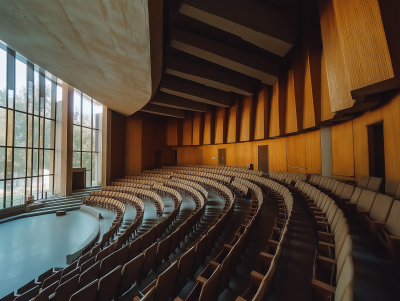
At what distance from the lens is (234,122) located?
8.67m

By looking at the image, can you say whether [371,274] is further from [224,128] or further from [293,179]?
[224,128]

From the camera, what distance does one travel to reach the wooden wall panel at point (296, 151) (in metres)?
5.95

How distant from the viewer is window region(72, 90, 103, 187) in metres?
8.04

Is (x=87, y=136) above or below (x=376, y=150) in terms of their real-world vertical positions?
above

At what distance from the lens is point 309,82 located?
461cm

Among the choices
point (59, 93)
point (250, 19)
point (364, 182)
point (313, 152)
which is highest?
point (250, 19)

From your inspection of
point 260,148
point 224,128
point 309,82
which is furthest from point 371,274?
point 224,128

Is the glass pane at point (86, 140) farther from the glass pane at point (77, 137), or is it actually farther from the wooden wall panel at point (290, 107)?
the wooden wall panel at point (290, 107)

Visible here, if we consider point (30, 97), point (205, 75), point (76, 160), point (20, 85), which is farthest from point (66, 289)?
point (76, 160)

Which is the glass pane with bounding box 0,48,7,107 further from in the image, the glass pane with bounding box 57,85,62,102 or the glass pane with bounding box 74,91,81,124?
the glass pane with bounding box 74,91,81,124

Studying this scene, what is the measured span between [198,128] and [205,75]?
498 centimetres

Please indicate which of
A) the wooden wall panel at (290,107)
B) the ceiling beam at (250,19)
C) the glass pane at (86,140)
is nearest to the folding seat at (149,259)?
the ceiling beam at (250,19)

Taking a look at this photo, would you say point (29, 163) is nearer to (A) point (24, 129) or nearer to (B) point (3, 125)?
(A) point (24, 129)

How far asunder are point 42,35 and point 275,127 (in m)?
5.89
